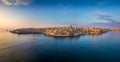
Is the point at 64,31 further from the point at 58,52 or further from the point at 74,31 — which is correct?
the point at 58,52

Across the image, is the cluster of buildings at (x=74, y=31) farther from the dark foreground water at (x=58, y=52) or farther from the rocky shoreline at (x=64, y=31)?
the dark foreground water at (x=58, y=52)

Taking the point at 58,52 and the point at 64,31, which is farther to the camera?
the point at 64,31

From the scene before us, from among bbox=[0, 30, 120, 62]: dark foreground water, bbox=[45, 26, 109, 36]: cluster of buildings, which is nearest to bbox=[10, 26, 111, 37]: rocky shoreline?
bbox=[45, 26, 109, 36]: cluster of buildings

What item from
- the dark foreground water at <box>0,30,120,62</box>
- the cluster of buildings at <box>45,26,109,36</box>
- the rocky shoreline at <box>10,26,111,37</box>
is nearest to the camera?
the dark foreground water at <box>0,30,120,62</box>

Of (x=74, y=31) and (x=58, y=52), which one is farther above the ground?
(x=74, y=31)

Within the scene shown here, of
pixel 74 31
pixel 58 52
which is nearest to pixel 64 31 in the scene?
pixel 74 31

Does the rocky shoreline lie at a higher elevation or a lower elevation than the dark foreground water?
higher

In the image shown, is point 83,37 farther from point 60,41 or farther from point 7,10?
point 7,10

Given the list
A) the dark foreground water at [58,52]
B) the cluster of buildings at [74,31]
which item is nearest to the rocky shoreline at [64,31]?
the cluster of buildings at [74,31]

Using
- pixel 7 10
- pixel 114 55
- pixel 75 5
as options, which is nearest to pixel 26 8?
pixel 7 10

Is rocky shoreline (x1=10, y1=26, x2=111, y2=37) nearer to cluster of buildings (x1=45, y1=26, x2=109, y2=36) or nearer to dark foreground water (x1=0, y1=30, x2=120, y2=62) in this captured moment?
cluster of buildings (x1=45, y1=26, x2=109, y2=36)

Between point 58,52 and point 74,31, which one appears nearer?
point 58,52

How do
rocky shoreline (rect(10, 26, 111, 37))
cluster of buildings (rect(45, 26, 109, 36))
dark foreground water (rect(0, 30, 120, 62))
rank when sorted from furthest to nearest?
1. cluster of buildings (rect(45, 26, 109, 36))
2. rocky shoreline (rect(10, 26, 111, 37))
3. dark foreground water (rect(0, 30, 120, 62))
